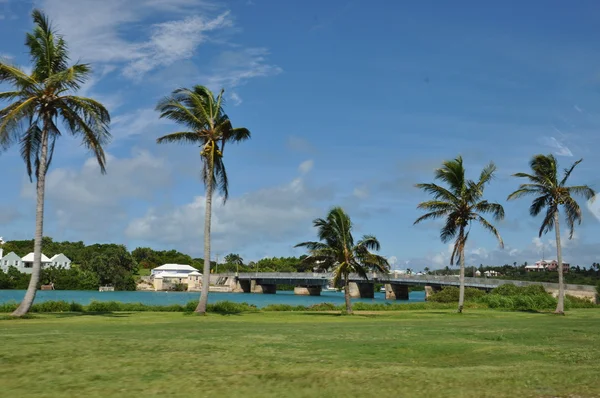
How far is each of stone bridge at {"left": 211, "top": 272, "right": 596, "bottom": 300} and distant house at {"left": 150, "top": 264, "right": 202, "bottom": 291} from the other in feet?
27.5

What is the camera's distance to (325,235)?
39031 mm

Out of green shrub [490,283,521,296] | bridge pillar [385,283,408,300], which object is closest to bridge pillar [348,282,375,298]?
bridge pillar [385,283,408,300]

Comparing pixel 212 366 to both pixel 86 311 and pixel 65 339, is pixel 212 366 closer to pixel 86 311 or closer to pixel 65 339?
pixel 65 339

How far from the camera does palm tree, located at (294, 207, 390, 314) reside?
3838 cm

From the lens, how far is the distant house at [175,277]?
15288 cm

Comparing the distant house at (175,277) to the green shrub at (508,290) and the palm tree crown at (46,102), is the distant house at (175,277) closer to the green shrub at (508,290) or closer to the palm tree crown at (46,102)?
the green shrub at (508,290)

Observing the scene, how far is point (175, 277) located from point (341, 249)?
129690mm

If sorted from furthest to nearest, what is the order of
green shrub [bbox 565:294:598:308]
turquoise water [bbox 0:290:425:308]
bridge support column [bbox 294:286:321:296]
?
1. bridge support column [bbox 294:286:321:296]
2. turquoise water [bbox 0:290:425:308]
3. green shrub [bbox 565:294:598:308]

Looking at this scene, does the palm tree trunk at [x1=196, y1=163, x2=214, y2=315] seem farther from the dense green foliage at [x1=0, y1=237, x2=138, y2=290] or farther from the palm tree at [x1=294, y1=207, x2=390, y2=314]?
the dense green foliage at [x1=0, y1=237, x2=138, y2=290]

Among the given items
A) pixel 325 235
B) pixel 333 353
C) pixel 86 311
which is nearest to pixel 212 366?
pixel 333 353

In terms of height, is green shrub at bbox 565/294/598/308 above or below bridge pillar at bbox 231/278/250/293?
above

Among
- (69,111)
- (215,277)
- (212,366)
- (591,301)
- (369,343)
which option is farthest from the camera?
(215,277)

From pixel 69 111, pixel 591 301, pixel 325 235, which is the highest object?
pixel 69 111

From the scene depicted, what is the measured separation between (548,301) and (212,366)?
162ft
